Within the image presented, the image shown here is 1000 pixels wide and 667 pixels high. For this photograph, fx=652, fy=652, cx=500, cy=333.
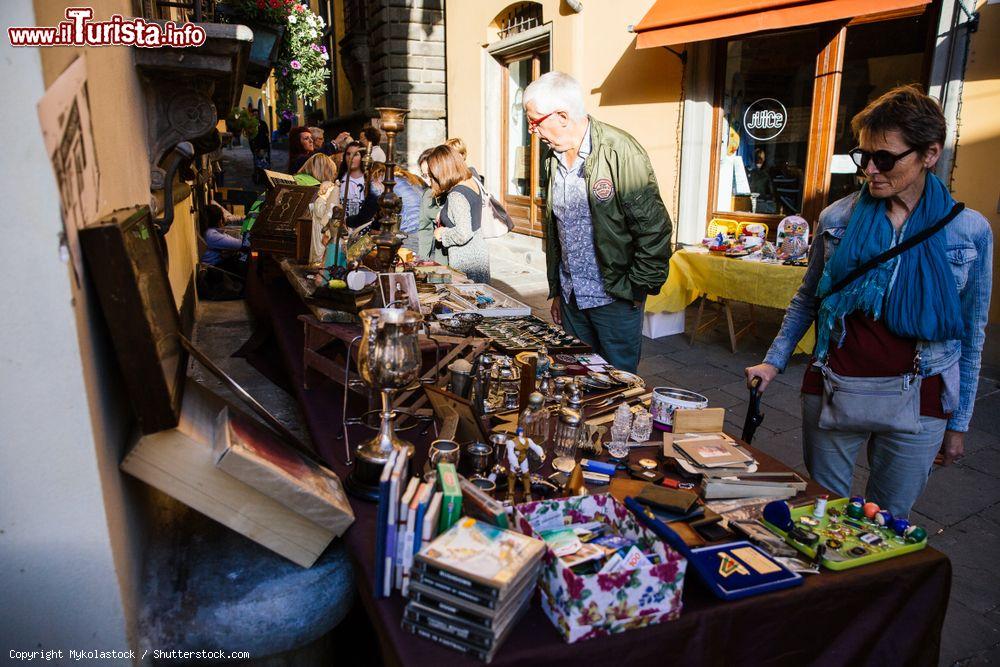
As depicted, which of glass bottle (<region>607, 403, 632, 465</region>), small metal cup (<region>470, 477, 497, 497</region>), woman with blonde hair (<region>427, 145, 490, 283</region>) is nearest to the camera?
small metal cup (<region>470, 477, 497, 497</region>)

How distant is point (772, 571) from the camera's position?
1472 millimetres

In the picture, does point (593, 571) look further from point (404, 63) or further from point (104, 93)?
point (404, 63)

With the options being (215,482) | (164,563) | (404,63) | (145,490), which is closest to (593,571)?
(215,482)

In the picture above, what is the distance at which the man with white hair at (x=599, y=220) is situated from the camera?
310cm

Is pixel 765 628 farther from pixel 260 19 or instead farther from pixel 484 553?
pixel 260 19

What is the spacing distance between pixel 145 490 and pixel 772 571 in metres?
1.67

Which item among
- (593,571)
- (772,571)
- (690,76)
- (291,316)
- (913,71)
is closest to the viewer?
(593,571)

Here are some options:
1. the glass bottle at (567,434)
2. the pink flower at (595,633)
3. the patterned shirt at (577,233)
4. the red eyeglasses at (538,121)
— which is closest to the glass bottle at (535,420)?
the glass bottle at (567,434)

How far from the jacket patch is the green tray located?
6.03 ft

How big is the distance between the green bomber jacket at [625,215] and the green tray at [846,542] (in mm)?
1634

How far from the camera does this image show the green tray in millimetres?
1542

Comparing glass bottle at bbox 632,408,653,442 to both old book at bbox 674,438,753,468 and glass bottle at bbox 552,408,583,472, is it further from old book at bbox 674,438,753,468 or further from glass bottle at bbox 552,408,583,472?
glass bottle at bbox 552,408,583,472

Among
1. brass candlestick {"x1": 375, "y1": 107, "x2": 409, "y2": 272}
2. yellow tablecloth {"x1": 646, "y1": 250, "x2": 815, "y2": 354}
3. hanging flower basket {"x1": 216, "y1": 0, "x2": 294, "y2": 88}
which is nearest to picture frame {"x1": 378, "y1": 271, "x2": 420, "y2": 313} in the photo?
brass candlestick {"x1": 375, "y1": 107, "x2": 409, "y2": 272}

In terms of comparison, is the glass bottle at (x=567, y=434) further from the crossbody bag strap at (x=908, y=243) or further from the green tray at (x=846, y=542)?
the crossbody bag strap at (x=908, y=243)
